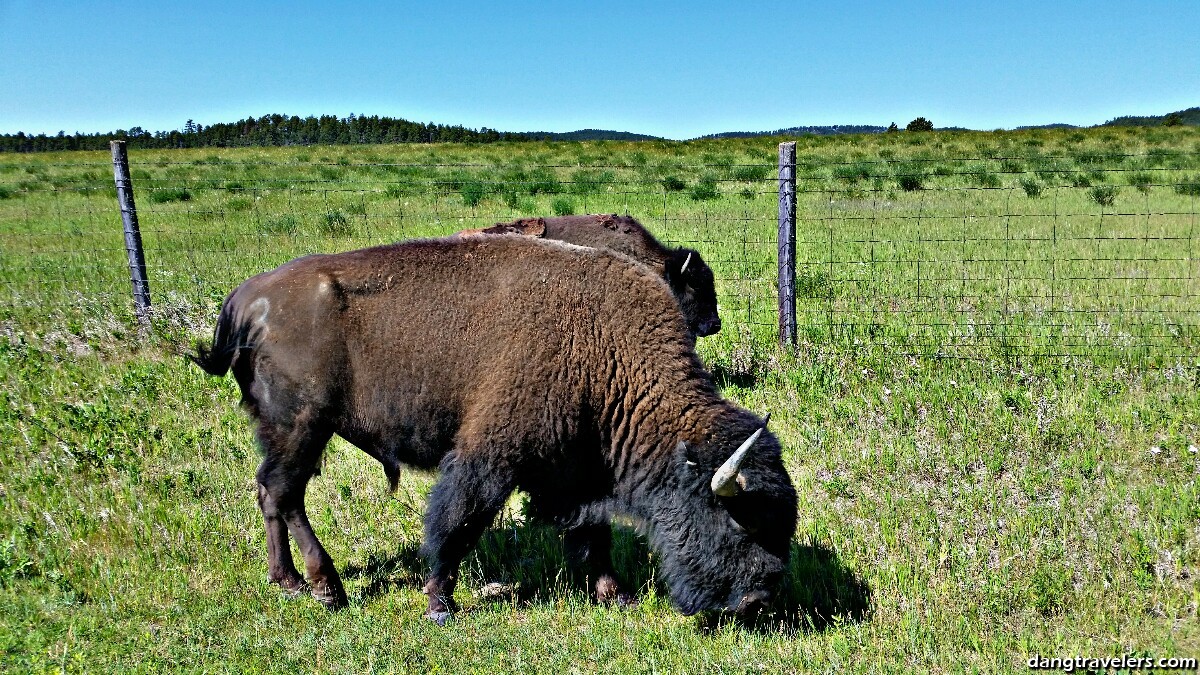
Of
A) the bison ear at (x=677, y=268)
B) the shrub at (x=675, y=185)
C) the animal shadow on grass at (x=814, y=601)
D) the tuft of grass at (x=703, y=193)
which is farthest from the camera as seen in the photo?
the shrub at (x=675, y=185)

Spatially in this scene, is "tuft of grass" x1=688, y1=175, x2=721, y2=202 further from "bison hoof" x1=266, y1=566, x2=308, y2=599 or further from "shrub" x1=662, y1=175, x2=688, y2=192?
"bison hoof" x1=266, y1=566, x2=308, y2=599

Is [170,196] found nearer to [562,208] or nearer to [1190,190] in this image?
[562,208]

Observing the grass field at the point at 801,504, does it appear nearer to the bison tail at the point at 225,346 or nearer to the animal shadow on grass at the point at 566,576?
the animal shadow on grass at the point at 566,576

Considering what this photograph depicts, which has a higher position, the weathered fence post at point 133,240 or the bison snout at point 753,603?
the weathered fence post at point 133,240

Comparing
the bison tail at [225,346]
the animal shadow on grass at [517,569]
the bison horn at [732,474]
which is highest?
the bison tail at [225,346]

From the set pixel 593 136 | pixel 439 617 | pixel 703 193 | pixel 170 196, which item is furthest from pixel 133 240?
pixel 593 136

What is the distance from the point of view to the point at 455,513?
4.62 metres

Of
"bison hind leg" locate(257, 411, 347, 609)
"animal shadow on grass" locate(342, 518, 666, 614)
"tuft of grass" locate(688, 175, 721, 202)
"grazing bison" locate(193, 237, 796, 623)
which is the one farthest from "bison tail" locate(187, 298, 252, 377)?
"tuft of grass" locate(688, 175, 721, 202)

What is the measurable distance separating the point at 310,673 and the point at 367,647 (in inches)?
12.8

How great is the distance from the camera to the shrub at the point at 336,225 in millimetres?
15466

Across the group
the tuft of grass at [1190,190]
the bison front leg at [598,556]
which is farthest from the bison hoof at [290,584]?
the tuft of grass at [1190,190]

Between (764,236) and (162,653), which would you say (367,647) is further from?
(764,236)

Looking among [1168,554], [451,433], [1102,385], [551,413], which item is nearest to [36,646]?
[451,433]

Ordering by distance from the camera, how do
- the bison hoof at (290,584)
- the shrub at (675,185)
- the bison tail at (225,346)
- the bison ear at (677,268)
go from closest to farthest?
the bison tail at (225,346) < the bison hoof at (290,584) < the bison ear at (677,268) < the shrub at (675,185)
